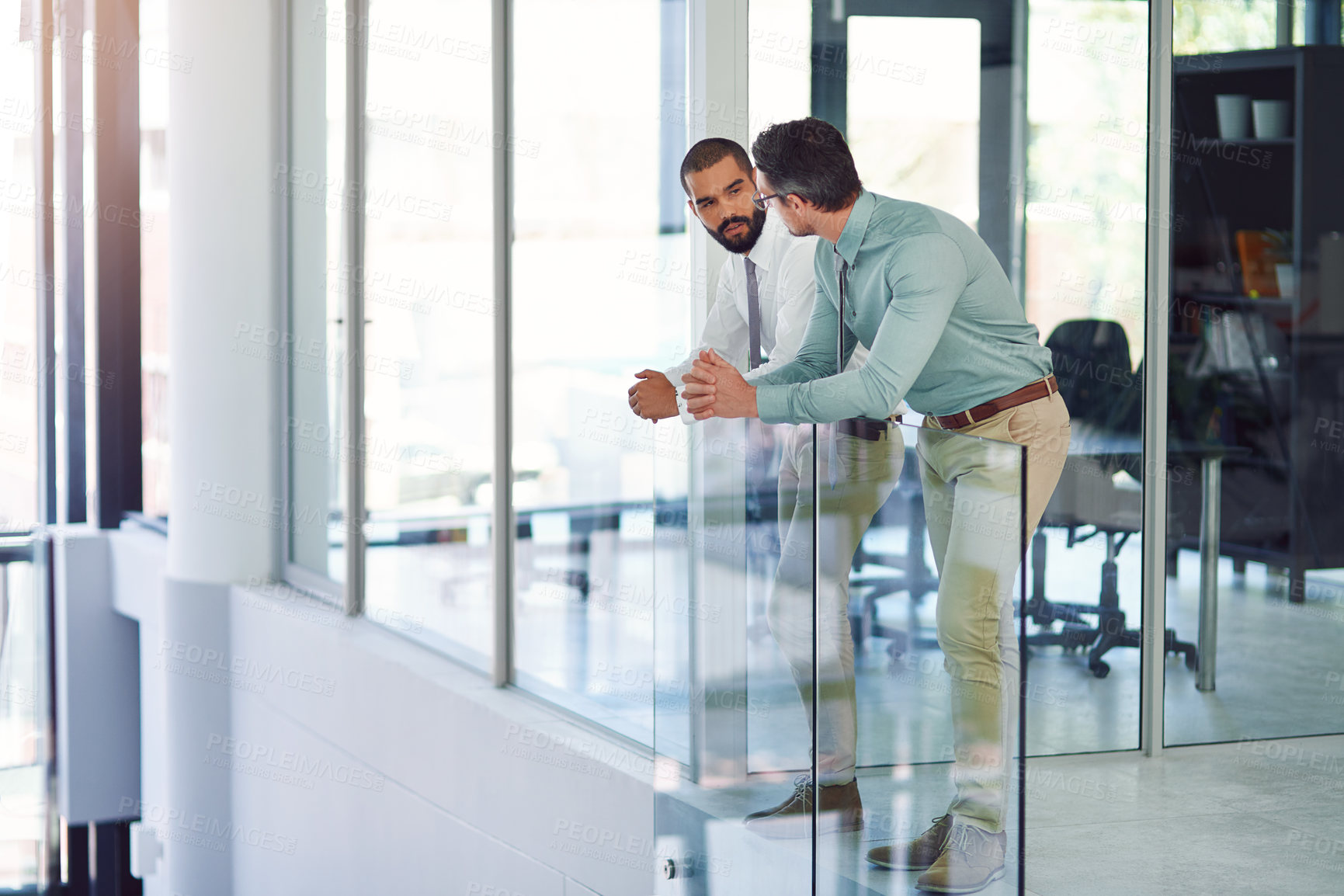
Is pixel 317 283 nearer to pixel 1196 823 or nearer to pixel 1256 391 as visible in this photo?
pixel 1256 391

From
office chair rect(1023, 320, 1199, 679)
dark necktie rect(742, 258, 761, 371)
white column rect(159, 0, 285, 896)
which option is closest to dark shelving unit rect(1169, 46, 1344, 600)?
office chair rect(1023, 320, 1199, 679)

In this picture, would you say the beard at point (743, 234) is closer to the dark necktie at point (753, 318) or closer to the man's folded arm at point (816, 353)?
the dark necktie at point (753, 318)

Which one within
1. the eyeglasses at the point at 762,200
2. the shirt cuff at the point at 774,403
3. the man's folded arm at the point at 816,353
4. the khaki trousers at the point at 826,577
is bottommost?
the khaki trousers at the point at 826,577

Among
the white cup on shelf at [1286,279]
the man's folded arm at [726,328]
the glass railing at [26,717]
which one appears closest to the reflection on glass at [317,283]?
the glass railing at [26,717]

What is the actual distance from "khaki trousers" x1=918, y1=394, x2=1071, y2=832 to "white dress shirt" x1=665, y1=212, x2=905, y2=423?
0.70 m

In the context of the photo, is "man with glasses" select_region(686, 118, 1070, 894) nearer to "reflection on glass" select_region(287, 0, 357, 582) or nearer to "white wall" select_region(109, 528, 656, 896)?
"white wall" select_region(109, 528, 656, 896)

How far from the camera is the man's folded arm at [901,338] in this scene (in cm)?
238

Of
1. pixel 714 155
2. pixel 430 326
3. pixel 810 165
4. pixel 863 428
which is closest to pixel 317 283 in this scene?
pixel 430 326

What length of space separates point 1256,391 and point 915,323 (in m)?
2.41

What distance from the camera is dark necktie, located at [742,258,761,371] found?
3125mm

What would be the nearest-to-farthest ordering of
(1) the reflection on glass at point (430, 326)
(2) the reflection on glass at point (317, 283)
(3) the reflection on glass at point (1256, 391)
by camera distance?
1. (3) the reflection on glass at point (1256, 391)
2. (1) the reflection on glass at point (430, 326)
3. (2) the reflection on glass at point (317, 283)

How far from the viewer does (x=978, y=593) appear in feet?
7.23

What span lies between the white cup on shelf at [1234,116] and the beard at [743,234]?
1.87 m

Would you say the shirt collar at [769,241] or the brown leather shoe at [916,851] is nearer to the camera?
the brown leather shoe at [916,851]
